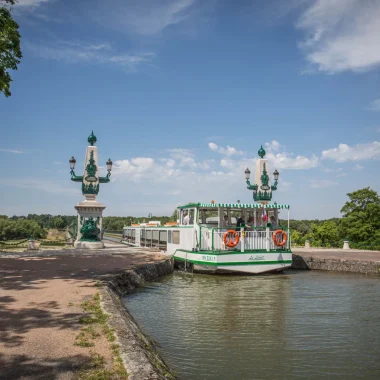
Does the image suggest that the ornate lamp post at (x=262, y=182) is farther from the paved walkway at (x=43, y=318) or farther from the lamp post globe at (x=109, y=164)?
the paved walkway at (x=43, y=318)

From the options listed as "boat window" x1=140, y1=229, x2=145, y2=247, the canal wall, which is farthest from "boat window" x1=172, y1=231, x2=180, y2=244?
"boat window" x1=140, y1=229, x2=145, y2=247

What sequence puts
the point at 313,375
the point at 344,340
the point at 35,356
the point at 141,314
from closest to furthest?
the point at 35,356, the point at 313,375, the point at 344,340, the point at 141,314

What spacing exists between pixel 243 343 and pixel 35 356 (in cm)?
375

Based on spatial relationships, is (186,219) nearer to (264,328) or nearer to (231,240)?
(231,240)

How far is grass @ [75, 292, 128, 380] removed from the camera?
4094 millimetres

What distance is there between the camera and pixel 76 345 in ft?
16.4

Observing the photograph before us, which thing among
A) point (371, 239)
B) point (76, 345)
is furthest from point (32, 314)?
point (371, 239)

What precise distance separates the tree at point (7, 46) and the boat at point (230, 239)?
9101mm

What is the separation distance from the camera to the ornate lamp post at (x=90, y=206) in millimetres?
21703

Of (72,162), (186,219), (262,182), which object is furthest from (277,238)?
(72,162)

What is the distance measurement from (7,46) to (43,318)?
10.4 meters

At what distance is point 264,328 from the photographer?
7766 mm

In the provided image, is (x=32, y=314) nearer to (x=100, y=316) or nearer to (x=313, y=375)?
(x=100, y=316)

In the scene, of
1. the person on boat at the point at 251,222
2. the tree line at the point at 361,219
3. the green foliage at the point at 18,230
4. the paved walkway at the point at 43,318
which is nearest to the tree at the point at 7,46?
the paved walkway at the point at 43,318
